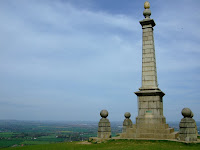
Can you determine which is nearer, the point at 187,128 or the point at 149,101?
the point at 187,128

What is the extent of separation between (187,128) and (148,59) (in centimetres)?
680

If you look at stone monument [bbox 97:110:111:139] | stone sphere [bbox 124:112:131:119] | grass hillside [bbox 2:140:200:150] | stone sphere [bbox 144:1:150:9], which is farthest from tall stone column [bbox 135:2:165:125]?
stone sphere [bbox 124:112:131:119]

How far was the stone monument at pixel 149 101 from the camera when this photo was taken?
17375mm

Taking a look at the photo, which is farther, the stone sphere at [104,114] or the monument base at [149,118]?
the stone sphere at [104,114]

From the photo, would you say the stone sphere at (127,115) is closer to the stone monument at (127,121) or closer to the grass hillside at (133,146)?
the stone monument at (127,121)

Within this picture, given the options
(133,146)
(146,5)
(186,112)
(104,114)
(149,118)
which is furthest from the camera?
(146,5)

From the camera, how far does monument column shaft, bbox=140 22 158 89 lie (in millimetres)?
19125

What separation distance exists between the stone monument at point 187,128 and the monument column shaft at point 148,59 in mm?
3686

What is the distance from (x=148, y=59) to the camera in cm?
1958

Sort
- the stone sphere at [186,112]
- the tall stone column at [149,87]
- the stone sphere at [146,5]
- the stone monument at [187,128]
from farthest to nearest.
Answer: the stone sphere at [146,5] → the tall stone column at [149,87] → the stone sphere at [186,112] → the stone monument at [187,128]

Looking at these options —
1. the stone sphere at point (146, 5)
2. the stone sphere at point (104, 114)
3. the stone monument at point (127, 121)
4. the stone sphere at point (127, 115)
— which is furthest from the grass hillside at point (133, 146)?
the stone sphere at point (146, 5)

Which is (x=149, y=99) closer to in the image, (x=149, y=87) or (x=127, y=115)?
(x=149, y=87)

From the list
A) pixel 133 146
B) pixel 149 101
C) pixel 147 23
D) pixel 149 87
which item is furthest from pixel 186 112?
pixel 147 23

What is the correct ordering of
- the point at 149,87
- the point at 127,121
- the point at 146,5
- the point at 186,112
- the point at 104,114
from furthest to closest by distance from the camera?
1. the point at 127,121
2. the point at 146,5
3. the point at 104,114
4. the point at 149,87
5. the point at 186,112
